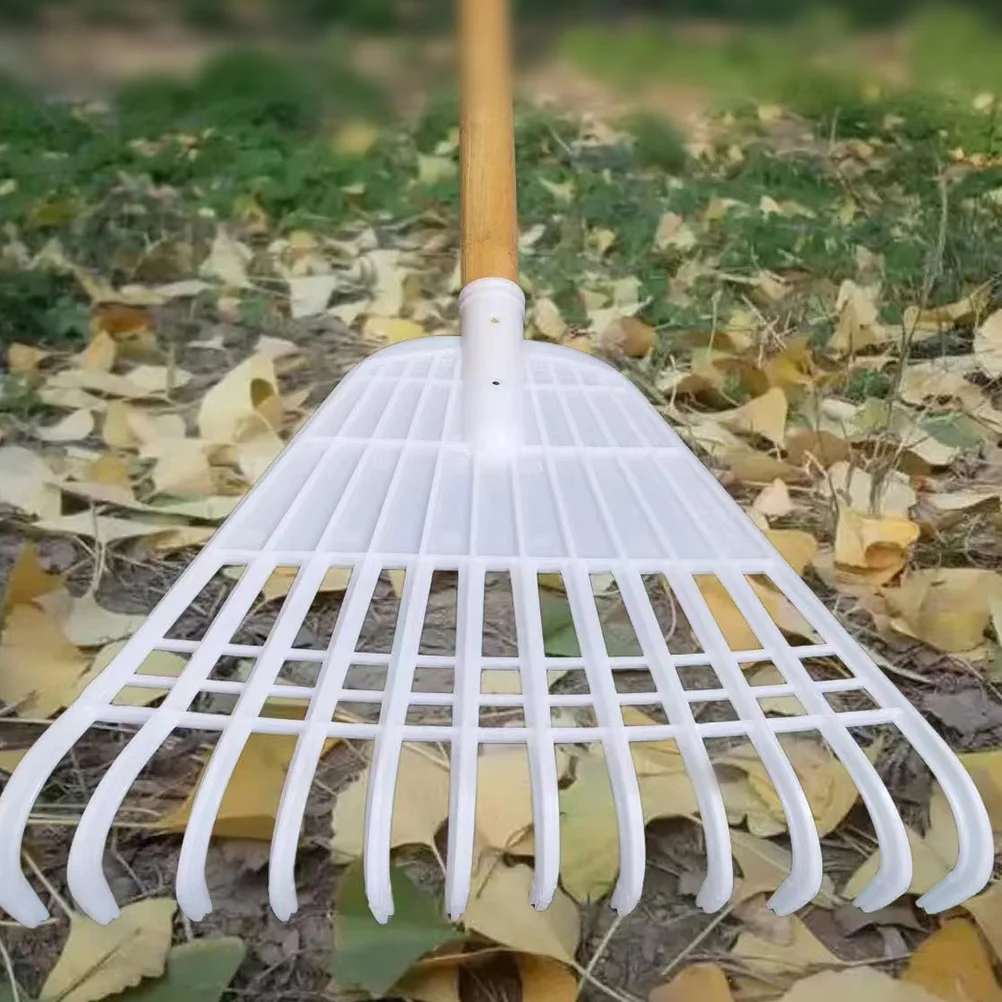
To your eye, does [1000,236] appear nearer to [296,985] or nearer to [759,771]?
[759,771]

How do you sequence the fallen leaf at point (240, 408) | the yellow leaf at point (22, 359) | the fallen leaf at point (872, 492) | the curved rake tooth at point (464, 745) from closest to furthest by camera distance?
the curved rake tooth at point (464, 745) → the fallen leaf at point (872, 492) → the fallen leaf at point (240, 408) → the yellow leaf at point (22, 359)

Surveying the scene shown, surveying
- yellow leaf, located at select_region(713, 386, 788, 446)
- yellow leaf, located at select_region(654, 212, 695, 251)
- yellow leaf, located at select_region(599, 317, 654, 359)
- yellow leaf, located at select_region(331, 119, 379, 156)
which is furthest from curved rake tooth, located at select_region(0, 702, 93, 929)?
yellow leaf, located at select_region(331, 119, 379, 156)

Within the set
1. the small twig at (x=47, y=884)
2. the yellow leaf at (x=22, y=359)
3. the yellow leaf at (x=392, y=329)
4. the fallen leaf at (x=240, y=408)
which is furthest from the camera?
the yellow leaf at (x=392, y=329)

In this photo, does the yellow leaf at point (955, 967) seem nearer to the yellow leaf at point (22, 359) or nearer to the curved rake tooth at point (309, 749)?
the curved rake tooth at point (309, 749)

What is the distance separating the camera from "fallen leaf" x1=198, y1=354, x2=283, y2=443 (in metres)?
0.89

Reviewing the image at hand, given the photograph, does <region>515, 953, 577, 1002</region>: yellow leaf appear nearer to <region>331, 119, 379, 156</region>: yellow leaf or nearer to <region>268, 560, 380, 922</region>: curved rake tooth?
<region>268, 560, 380, 922</region>: curved rake tooth

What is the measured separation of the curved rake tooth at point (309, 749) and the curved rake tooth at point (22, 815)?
0.09 m

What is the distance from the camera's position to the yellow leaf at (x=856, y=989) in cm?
44

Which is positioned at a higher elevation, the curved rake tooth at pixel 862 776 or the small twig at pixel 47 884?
the curved rake tooth at pixel 862 776

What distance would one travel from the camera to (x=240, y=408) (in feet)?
2.97

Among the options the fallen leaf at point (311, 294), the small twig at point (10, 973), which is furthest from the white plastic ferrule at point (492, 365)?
the fallen leaf at point (311, 294)

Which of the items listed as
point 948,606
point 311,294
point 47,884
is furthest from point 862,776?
point 311,294

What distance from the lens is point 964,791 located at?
1.43ft

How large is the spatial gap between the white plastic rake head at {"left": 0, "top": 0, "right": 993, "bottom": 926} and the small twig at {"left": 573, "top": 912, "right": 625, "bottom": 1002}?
3.2 inches
